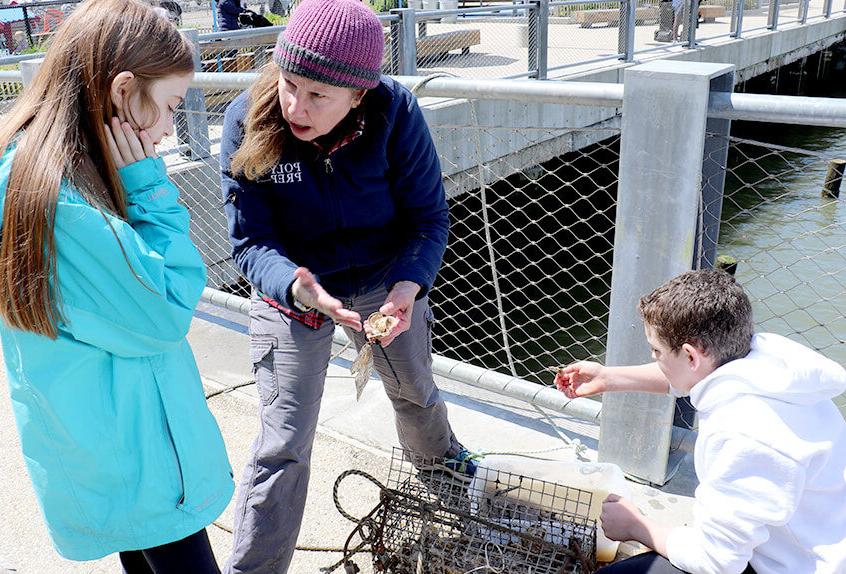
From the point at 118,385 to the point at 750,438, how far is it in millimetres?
1393

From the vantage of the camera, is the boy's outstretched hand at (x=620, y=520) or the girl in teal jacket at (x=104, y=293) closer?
the girl in teal jacket at (x=104, y=293)

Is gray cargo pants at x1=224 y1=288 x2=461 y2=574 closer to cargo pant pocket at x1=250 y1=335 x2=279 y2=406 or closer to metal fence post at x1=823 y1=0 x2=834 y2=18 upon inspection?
cargo pant pocket at x1=250 y1=335 x2=279 y2=406

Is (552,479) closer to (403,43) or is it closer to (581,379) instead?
(581,379)

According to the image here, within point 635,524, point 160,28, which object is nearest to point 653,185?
point 635,524

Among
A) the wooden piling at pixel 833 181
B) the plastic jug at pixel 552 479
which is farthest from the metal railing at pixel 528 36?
the plastic jug at pixel 552 479

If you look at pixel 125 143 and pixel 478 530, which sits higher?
pixel 125 143

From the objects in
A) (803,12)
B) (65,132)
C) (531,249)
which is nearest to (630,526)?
(65,132)

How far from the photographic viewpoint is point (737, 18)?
1464cm

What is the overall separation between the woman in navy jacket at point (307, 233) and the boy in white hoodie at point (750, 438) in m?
0.82

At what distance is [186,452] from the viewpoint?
6.22 ft

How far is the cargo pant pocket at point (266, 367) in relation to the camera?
2.43 m

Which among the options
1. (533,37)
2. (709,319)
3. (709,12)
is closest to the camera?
(709,319)

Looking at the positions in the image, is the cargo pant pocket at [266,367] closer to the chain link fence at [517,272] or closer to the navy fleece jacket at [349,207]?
the navy fleece jacket at [349,207]

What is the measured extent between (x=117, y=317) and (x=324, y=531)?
1384mm
